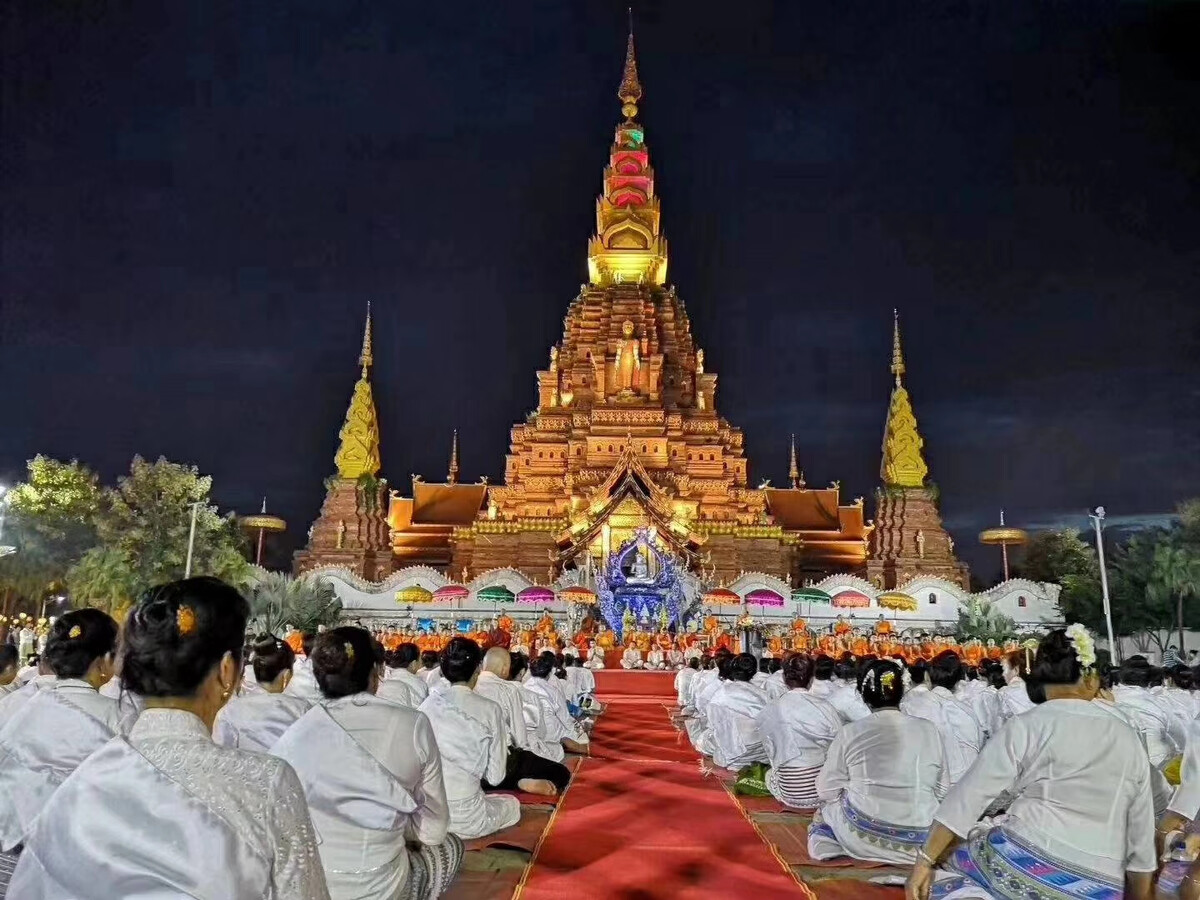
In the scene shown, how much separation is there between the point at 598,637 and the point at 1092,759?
812 inches

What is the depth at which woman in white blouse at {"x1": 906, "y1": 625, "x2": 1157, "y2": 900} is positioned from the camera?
9.78 ft

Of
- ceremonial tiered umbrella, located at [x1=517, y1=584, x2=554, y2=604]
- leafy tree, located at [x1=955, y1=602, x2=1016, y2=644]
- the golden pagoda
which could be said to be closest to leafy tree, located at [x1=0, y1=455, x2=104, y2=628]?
the golden pagoda

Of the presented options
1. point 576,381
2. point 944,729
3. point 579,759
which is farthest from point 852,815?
point 576,381

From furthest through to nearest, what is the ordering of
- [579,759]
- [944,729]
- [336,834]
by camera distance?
[579,759], [944,729], [336,834]

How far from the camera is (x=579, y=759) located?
933cm

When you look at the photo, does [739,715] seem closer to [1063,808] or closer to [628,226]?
[1063,808]

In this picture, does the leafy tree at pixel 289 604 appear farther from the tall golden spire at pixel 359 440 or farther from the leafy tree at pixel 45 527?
the tall golden spire at pixel 359 440

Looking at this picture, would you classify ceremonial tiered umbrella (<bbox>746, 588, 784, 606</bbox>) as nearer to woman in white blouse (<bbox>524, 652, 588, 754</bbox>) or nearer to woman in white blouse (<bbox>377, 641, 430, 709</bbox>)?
woman in white blouse (<bbox>524, 652, 588, 754</bbox>)

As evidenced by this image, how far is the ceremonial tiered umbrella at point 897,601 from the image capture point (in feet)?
85.4

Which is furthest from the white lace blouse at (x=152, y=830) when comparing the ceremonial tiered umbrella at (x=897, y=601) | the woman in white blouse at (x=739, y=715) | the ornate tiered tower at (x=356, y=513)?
the ornate tiered tower at (x=356, y=513)

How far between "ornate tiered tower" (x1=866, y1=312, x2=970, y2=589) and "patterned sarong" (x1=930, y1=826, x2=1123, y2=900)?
30054mm

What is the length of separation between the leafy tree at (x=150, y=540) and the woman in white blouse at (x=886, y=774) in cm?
2334

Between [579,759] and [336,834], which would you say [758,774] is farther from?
[336,834]

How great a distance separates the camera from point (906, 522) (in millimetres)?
33844
